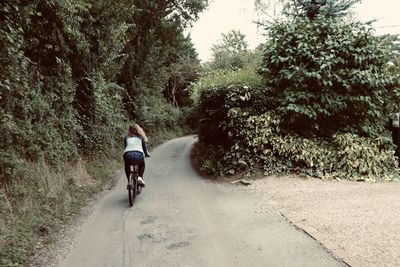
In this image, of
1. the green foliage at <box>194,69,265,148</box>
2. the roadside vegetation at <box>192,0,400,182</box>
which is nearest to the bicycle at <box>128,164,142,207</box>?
the roadside vegetation at <box>192,0,400,182</box>

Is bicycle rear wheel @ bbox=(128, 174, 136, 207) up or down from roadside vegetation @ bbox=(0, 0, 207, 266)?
down

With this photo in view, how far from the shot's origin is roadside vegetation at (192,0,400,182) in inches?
420

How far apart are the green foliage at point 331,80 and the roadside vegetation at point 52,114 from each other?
5974mm

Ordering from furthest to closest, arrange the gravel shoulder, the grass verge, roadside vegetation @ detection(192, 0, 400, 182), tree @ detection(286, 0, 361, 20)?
tree @ detection(286, 0, 361, 20)
roadside vegetation @ detection(192, 0, 400, 182)
the grass verge
the gravel shoulder

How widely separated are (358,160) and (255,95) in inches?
132

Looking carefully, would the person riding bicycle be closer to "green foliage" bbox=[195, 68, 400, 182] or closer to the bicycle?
the bicycle

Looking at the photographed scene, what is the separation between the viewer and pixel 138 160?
8.92 metres

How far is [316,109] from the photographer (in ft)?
36.1

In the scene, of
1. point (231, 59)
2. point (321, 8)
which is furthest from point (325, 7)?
point (231, 59)

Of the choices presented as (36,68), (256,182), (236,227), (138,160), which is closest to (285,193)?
(256,182)

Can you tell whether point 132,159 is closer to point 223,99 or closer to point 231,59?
point 223,99

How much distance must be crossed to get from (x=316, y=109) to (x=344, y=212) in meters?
4.53

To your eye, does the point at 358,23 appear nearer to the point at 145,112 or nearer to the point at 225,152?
the point at 225,152

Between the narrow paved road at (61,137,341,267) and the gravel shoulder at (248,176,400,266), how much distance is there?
319 mm
